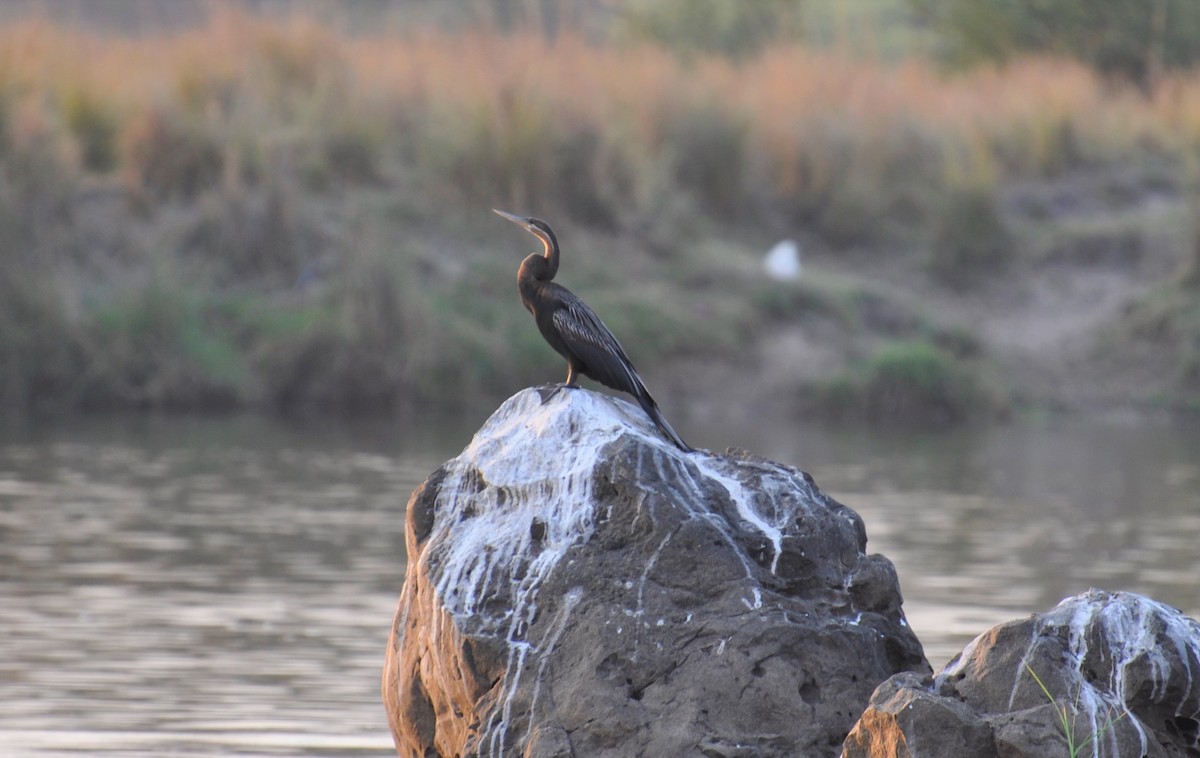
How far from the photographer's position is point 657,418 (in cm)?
628

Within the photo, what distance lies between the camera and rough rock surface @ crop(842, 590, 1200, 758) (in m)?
4.84

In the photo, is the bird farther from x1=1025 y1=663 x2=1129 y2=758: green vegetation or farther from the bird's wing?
x1=1025 y1=663 x2=1129 y2=758: green vegetation

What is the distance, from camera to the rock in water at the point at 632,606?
Result: 544cm

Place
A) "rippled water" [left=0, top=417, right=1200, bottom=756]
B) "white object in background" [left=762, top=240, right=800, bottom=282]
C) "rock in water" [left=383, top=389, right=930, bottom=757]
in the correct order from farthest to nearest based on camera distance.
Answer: "white object in background" [left=762, top=240, right=800, bottom=282] → "rippled water" [left=0, top=417, right=1200, bottom=756] → "rock in water" [left=383, top=389, right=930, bottom=757]

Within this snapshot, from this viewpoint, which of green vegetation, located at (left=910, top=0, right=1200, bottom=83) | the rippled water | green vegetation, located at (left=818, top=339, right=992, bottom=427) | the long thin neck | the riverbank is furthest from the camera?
green vegetation, located at (left=910, top=0, right=1200, bottom=83)

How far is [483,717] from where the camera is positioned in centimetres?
558

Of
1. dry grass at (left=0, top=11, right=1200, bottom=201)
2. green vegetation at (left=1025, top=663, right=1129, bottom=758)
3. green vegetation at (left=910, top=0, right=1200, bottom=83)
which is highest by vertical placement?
green vegetation at (left=910, top=0, right=1200, bottom=83)

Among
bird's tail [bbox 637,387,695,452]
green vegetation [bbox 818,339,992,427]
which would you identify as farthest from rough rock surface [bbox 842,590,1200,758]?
green vegetation [bbox 818,339,992,427]

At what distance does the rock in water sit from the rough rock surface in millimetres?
487

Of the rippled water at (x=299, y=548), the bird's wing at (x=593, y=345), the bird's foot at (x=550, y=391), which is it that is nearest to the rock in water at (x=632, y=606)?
the bird's foot at (x=550, y=391)

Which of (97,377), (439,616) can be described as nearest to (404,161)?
(97,377)

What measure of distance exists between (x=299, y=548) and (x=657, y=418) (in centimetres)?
496

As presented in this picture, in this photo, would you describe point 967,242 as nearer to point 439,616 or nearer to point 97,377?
point 97,377

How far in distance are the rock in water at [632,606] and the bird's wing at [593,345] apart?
0.46 m
